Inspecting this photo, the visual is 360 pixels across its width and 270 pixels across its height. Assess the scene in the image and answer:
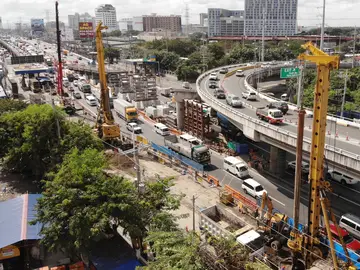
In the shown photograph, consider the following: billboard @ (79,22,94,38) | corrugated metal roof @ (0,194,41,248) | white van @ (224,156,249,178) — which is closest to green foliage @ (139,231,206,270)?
corrugated metal roof @ (0,194,41,248)

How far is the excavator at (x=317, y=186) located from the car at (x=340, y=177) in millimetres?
14924

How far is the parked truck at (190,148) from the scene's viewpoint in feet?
116

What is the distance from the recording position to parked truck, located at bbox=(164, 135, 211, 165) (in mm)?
35438

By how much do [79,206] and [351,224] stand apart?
18014 mm

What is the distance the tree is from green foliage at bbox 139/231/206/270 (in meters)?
3.56

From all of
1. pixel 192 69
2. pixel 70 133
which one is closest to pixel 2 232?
pixel 70 133

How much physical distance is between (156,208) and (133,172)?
45.9 feet

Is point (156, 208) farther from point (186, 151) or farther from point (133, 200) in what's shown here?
point (186, 151)

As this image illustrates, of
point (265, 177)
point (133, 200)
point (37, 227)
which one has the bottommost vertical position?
point (265, 177)

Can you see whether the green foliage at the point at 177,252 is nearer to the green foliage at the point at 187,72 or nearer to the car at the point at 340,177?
the car at the point at 340,177

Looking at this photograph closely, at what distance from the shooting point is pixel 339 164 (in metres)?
23.7

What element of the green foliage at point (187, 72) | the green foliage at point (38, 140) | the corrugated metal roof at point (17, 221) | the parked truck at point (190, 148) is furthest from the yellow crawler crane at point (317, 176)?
the green foliage at point (187, 72)

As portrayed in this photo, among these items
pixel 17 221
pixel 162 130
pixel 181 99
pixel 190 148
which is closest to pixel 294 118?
pixel 190 148

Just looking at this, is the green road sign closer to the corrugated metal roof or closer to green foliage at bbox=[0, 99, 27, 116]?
the corrugated metal roof
